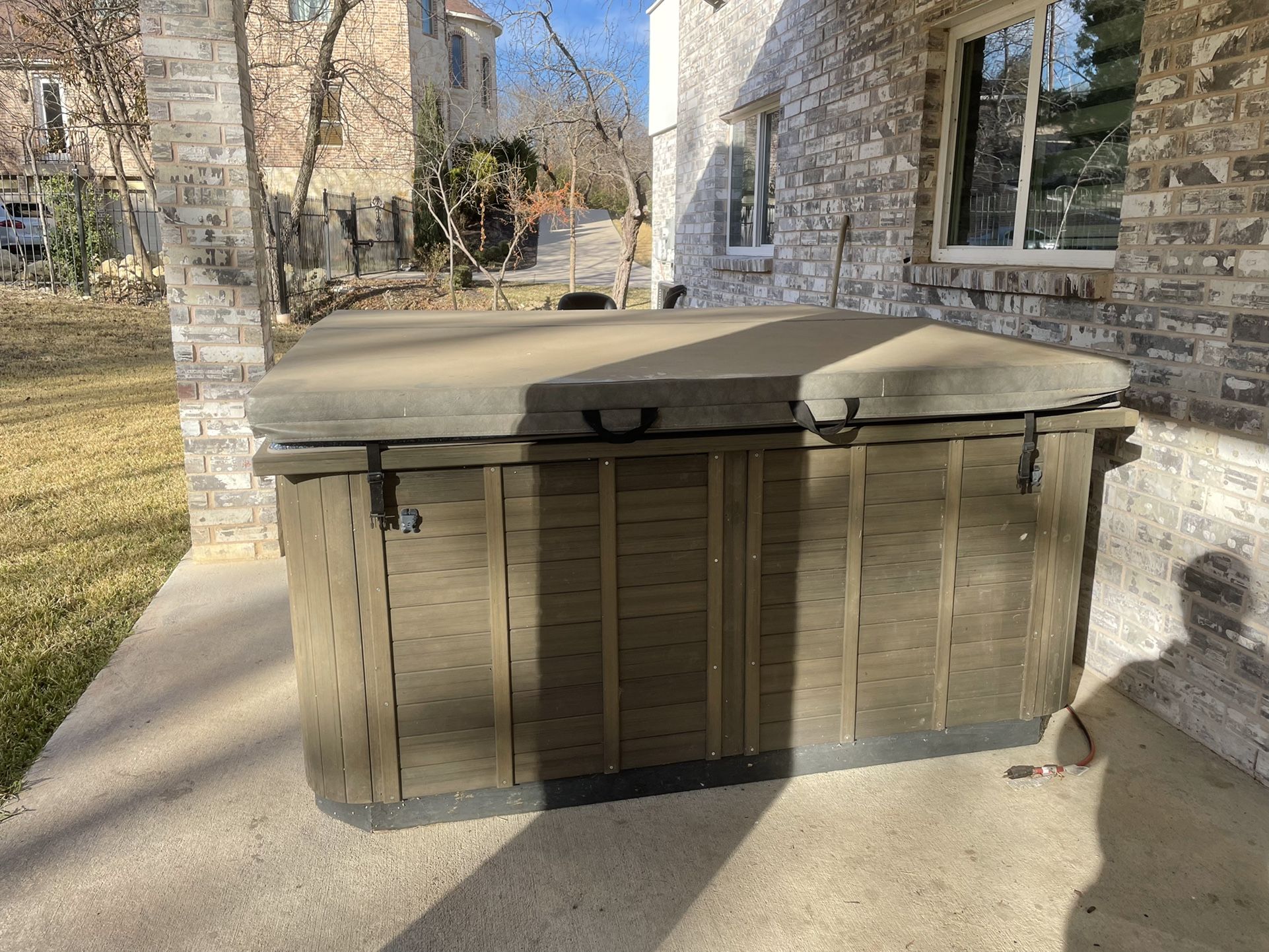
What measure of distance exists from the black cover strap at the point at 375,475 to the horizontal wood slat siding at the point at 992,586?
1.59 meters

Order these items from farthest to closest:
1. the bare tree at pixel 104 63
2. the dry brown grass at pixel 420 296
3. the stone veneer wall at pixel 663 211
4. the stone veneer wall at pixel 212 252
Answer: the dry brown grass at pixel 420 296 < the stone veneer wall at pixel 663 211 < the bare tree at pixel 104 63 < the stone veneer wall at pixel 212 252

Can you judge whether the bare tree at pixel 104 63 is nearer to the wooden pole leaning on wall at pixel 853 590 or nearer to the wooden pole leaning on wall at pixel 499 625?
the wooden pole leaning on wall at pixel 499 625

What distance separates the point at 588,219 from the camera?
35.7m

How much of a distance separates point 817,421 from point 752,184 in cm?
686

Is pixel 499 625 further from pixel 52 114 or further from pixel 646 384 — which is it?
pixel 52 114

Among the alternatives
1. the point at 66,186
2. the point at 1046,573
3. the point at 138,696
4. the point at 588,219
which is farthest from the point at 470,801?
the point at 588,219

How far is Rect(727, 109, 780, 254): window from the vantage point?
27.2 ft

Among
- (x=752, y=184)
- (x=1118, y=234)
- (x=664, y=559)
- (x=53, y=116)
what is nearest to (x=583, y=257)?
(x=53, y=116)

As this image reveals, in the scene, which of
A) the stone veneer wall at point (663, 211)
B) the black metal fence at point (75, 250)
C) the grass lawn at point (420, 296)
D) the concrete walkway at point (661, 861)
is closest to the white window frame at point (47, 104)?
the black metal fence at point (75, 250)

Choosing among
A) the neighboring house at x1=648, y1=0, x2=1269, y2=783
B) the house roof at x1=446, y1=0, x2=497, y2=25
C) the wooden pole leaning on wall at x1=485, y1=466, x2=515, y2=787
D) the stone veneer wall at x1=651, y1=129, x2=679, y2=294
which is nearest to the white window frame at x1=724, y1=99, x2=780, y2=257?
the neighboring house at x1=648, y1=0, x2=1269, y2=783

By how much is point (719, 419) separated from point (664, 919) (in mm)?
1210

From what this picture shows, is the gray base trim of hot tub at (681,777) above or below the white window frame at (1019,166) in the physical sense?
below

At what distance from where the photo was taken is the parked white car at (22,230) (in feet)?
49.6

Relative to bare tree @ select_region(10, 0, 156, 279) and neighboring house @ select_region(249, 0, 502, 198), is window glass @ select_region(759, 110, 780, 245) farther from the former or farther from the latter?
neighboring house @ select_region(249, 0, 502, 198)
